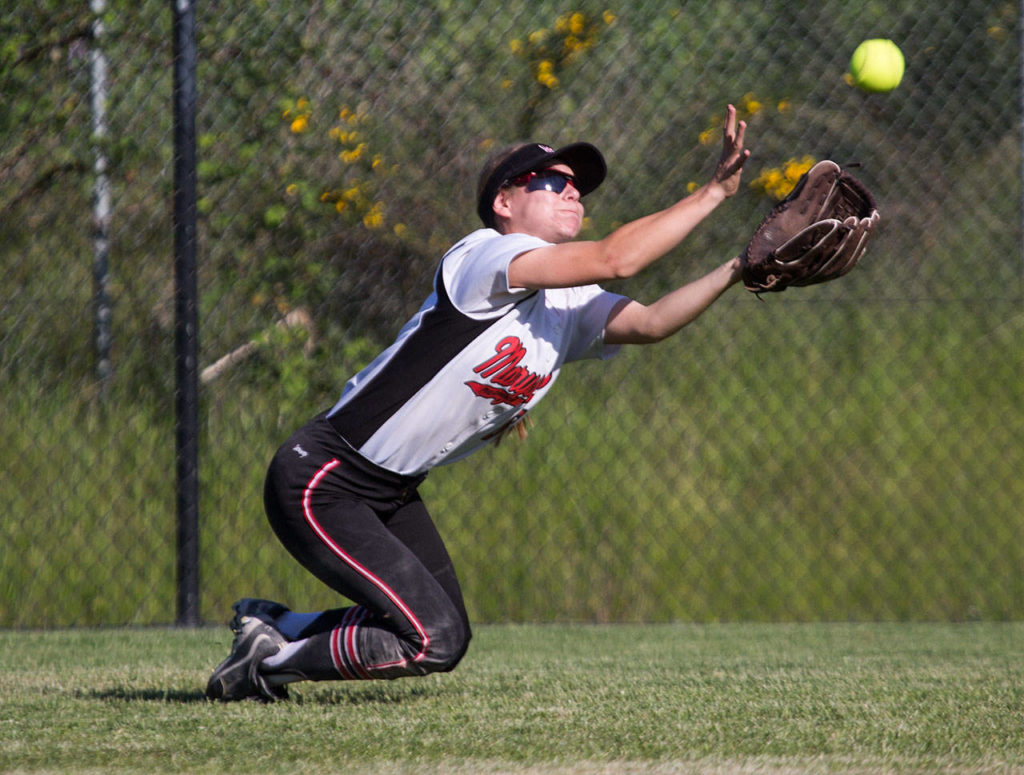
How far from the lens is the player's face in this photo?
326 cm

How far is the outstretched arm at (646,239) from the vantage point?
2.77 metres

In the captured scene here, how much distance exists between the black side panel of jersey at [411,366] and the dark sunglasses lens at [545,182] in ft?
1.22

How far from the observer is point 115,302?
534cm

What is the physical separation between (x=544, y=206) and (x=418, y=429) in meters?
0.68

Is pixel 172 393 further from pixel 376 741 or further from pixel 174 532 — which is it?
pixel 376 741

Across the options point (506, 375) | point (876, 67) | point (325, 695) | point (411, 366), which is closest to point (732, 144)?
point (506, 375)

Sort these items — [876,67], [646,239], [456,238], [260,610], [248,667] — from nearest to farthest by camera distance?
[646,239] → [248,667] → [260,610] → [876,67] → [456,238]

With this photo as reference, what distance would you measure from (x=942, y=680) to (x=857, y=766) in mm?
1353

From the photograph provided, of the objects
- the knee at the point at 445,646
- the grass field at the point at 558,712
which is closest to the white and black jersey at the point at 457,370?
the knee at the point at 445,646

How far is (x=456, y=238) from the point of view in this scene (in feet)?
18.5

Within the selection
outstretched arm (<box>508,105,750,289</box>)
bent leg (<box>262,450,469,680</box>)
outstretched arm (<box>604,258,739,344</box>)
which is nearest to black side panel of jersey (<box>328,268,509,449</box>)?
bent leg (<box>262,450,469,680</box>)

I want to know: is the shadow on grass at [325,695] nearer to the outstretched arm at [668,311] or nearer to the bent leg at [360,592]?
the bent leg at [360,592]

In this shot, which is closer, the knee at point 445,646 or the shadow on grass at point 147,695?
the knee at point 445,646

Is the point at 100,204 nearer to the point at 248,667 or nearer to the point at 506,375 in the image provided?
the point at 248,667
